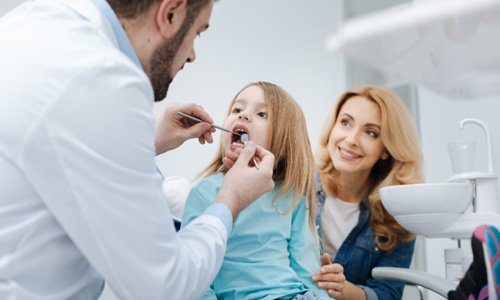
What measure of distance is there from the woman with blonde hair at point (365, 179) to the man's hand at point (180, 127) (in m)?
0.73

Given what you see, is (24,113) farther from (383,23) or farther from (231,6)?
(231,6)

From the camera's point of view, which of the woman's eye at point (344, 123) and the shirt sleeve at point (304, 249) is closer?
the shirt sleeve at point (304, 249)

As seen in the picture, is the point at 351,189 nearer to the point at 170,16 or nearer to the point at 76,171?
the point at 170,16

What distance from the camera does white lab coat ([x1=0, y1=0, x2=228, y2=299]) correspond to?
0.82 m

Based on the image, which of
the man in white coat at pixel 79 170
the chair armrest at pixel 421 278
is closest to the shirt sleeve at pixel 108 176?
the man in white coat at pixel 79 170

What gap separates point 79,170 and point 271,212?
2.50ft

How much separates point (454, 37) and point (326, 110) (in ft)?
5.44

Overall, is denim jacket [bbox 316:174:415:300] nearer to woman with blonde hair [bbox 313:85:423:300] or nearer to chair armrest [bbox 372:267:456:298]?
woman with blonde hair [bbox 313:85:423:300]

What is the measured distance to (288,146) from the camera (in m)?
1.63

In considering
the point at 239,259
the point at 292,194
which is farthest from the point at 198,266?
the point at 292,194

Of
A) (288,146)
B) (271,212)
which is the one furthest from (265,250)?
(288,146)

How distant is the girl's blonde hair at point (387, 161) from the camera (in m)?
1.94

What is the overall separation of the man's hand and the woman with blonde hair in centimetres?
73

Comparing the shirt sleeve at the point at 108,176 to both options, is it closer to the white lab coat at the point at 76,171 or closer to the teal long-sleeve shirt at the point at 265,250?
the white lab coat at the point at 76,171
